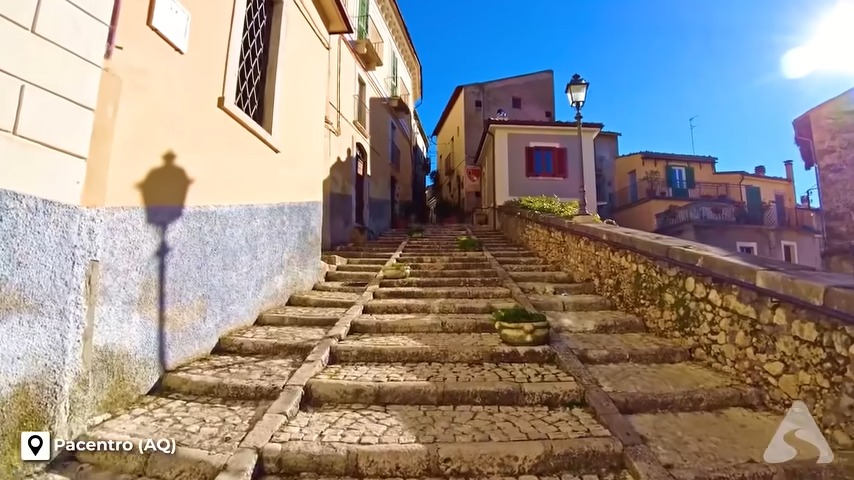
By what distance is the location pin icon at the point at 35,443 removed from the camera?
230cm

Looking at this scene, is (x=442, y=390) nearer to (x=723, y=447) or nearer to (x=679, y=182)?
(x=723, y=447)

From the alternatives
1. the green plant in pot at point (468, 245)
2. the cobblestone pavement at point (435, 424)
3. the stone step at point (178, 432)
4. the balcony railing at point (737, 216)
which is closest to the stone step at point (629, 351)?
the cobblestone pavement at point (435, 424)

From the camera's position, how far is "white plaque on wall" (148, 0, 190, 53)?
319cm

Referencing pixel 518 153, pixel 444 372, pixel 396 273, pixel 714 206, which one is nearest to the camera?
pixel 444 372

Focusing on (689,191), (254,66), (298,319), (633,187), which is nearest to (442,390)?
(298,319)

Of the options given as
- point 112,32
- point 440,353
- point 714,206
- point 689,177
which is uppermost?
point 689,177

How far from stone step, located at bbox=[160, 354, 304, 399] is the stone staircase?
2 centimetres

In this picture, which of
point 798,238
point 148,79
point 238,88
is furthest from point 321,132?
point 798,238

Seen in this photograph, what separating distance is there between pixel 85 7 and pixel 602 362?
201 inches

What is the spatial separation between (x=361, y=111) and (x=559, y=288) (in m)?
9.32

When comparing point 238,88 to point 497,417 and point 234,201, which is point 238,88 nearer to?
point 234,201

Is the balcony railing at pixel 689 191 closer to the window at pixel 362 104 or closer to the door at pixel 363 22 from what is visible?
the window at pixel 362 104

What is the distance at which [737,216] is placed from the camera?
19875 millimetres

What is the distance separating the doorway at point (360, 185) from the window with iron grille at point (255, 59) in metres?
6.91
